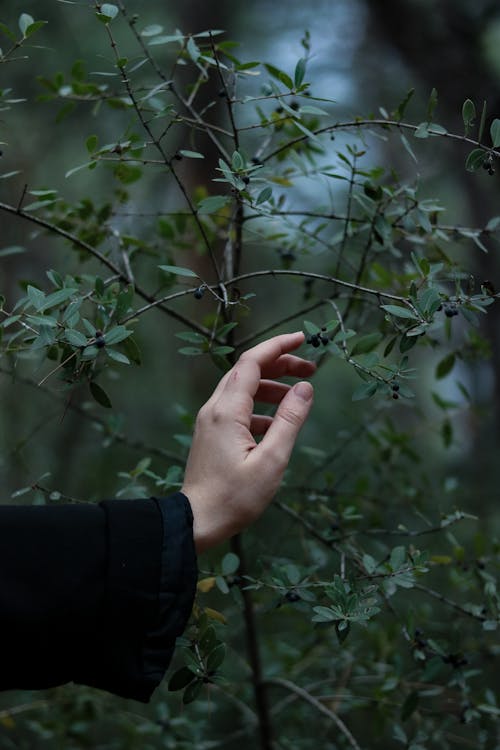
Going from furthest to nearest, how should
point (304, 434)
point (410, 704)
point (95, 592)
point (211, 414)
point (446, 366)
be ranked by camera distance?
point (304, 434), point (446, 366), point (410, 704), point (211, 414), point (95, 592)

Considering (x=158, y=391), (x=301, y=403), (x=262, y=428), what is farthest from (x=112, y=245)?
(x=158, y=391)

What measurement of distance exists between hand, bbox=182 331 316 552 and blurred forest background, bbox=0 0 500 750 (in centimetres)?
16

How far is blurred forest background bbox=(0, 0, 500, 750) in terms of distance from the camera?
5.33ft

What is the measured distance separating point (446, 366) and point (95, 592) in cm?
99

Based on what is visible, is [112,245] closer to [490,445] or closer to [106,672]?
[106,672]

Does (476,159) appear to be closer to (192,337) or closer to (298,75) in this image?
(298,75)

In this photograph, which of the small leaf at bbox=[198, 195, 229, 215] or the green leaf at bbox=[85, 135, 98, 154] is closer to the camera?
the small leaf at bbox=[198, 195, 229, 215]

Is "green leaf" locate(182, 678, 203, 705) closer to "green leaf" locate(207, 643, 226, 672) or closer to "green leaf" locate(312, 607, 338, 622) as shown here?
"green leaf" locate(207, 643, 226, 672)

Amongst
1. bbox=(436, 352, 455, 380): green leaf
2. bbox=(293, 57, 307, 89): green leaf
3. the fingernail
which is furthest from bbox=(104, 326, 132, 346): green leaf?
bbox=(436, 352, 455, 380): green leaf

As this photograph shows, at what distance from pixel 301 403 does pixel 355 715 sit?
7.97ft

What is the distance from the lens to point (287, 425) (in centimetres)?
114

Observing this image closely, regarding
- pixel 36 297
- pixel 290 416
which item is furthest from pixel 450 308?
pixel 36 297

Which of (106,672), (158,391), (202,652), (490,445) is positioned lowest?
(158,391)

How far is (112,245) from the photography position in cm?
170
